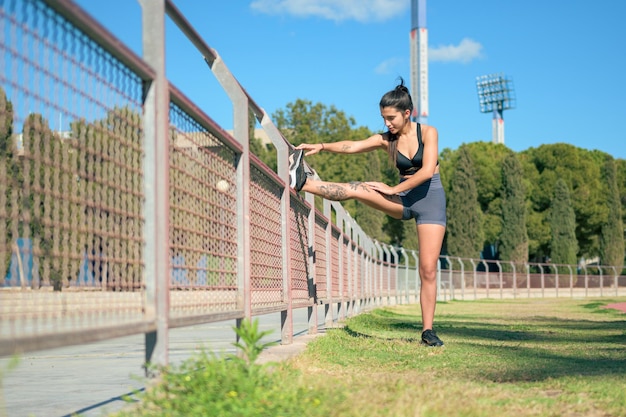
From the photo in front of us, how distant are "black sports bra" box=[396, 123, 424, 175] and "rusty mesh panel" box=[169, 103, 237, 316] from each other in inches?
77.2

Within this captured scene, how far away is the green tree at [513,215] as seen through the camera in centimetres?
5981

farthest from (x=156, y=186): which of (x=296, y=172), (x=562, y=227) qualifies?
(x=562, y=227)

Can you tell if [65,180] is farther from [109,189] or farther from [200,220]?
[200,220]

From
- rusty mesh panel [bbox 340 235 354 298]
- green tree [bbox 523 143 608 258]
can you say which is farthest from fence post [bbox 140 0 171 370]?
green tree [bbox 523 143 608 258]

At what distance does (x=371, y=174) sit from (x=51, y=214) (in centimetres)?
5566

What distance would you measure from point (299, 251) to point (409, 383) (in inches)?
164

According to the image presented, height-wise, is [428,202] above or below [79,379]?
above

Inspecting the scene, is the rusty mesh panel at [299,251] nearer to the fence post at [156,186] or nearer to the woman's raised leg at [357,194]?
the woman's raised leg at [357,194]

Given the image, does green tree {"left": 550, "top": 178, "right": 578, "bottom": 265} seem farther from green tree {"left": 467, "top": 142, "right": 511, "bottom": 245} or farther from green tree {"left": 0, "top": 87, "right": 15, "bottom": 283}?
green tree {"left": 0, "top": 87, "right": 15, "bottom": 283}

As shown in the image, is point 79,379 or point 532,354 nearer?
point 79,379

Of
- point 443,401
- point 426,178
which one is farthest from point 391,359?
point 443,401

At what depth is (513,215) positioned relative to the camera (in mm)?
60125

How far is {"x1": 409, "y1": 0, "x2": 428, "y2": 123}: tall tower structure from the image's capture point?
326 ft

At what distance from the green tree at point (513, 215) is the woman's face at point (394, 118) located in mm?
54545
